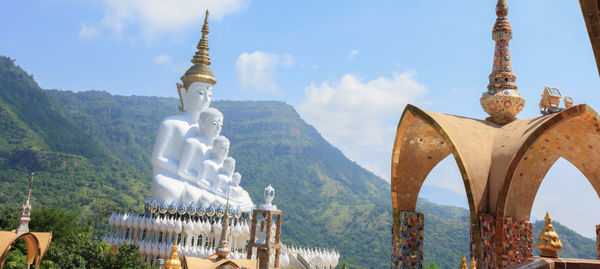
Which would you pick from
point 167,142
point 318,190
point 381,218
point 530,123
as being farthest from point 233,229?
point 318,190

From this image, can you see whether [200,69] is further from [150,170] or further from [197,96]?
[150,170]

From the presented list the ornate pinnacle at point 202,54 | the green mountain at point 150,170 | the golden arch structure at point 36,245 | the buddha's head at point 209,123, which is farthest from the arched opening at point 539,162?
the green mountain at point 150,170

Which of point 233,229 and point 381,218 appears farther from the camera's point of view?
point 381,218

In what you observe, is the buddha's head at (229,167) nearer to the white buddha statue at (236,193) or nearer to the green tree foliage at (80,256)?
the white buddha statue at (236,193)

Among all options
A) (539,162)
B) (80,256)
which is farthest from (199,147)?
(539,162)

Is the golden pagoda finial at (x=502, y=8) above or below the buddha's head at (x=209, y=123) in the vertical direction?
below

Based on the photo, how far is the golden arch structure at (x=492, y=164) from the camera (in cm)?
716

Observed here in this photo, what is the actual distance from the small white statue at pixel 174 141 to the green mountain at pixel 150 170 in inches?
527

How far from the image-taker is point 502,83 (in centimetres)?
886

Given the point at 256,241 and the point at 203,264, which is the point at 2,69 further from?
the point at 203,264

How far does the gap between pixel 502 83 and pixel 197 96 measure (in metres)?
16.7

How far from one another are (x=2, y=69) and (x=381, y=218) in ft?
193

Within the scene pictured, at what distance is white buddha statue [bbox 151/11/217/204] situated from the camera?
21078mm

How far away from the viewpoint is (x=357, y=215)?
2413 inches
